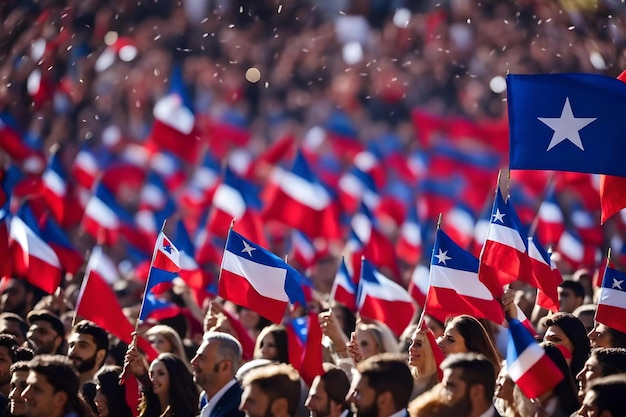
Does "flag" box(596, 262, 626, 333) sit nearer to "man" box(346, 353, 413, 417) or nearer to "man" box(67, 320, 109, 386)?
"man" box(346, 353, 413, 417)

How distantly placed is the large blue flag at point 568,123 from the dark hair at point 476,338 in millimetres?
1119

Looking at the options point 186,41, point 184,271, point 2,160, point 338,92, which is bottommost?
point 338,92

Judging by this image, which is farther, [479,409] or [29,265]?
[29,265]

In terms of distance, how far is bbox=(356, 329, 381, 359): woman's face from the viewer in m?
9.00

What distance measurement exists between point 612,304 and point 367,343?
1839mm

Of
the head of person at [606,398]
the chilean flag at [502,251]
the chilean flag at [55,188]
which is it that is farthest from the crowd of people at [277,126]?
the chilean flag at [55,188]

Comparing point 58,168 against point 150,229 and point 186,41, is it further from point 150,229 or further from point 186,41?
point 186,41

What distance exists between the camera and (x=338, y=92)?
103ft

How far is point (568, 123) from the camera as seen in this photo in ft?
27.2

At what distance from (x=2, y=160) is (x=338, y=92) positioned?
579 inches

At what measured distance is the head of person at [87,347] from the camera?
916 cm

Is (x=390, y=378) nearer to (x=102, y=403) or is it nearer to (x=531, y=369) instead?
(x=531, y=369)

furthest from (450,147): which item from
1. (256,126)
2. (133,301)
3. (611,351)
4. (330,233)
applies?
(611,351)

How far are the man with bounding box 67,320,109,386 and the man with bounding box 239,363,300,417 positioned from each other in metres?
2.45
